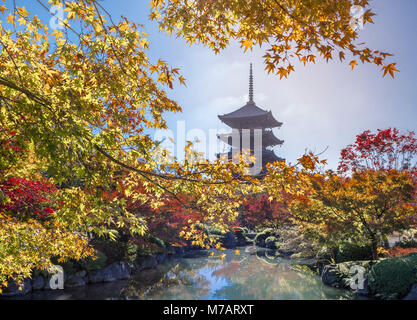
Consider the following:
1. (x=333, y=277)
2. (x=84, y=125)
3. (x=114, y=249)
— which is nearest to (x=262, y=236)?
(x=333, y=277)

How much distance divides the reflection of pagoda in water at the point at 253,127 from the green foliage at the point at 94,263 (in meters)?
22.9

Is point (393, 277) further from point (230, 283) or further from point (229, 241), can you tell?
point (229, 241)

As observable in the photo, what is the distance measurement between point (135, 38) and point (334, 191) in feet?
26.1

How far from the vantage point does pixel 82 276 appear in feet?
31.0

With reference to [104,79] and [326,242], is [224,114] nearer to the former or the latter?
[326,242]

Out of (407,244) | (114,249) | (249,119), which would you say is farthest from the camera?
(249,119)

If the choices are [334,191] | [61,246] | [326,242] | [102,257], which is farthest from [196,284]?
[61,246]

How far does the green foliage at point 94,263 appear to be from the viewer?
9.65 m

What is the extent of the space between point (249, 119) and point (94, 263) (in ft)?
88.3

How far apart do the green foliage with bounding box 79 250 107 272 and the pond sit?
69 cm

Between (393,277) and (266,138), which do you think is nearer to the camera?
(393,277)

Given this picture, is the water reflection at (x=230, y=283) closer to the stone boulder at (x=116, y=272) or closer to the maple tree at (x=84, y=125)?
the stone boulder at (x=116, y=272)

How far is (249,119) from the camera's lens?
110 feet

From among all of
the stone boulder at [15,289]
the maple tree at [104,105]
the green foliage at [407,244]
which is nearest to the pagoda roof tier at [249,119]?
the green foliage at [407,244]
